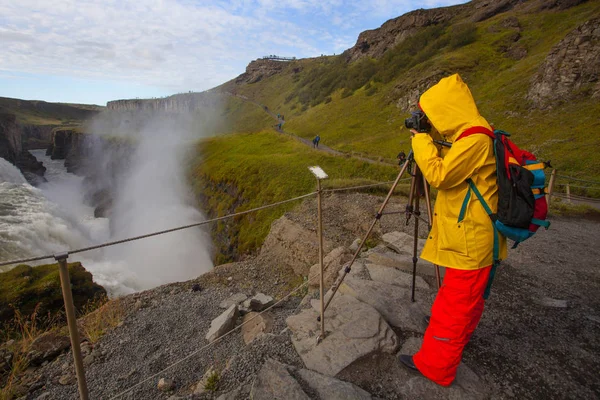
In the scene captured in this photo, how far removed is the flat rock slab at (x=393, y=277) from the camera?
16.3 ft

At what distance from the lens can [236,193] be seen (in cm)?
2102

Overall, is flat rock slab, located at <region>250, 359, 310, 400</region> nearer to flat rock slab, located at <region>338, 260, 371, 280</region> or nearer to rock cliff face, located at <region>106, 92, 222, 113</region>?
flat rock slab, located at <region>338, 260, 371, 280</region>

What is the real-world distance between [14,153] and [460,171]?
8393 cm

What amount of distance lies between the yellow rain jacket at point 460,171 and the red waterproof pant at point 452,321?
0.13 m

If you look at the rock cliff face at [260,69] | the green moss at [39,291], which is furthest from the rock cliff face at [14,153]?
the rock cliff face at [260,69]

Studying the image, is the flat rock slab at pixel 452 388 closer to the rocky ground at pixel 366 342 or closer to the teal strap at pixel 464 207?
the rocky ground at pixel 366 342

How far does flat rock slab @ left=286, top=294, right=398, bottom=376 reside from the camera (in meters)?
3.17

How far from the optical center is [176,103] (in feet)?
335

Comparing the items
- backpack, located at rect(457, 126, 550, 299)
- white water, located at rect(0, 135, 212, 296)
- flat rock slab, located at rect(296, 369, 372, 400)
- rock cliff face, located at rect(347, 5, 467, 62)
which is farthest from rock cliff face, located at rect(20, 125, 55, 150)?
backpack, located at rect(457, 126, 550, 299)

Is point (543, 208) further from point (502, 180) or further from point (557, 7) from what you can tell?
point (557, 7)

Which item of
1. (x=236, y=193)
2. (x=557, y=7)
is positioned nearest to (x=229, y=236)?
(x=236, y=193)

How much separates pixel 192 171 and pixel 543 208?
31.8 m

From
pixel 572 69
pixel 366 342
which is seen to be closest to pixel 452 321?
pixel 366 342

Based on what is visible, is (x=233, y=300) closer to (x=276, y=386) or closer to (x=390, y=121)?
(x=276, y=386)
